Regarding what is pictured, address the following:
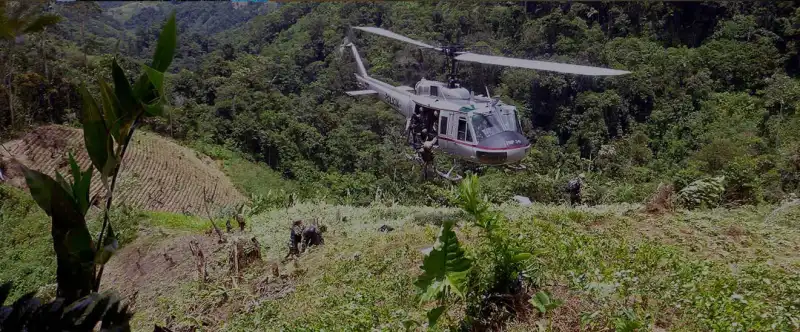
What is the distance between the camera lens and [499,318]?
3494mm

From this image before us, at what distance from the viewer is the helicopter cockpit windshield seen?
8.52 m

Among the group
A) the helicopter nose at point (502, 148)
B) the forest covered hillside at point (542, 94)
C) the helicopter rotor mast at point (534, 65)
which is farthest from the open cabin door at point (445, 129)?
the forest covered hillside at point (542, 94)

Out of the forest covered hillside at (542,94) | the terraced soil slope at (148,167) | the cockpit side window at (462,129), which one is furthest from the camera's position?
the forest covered hillside at (542,94)

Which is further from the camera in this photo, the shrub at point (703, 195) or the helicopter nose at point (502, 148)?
the helicopter nose at point (502, 148)

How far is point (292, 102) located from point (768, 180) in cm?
2926

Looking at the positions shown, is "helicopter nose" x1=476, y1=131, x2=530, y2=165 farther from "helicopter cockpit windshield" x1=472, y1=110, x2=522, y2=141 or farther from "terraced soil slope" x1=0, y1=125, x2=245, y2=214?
"terraced soil slope" x1=0, y1=125, x2=245, y2=214

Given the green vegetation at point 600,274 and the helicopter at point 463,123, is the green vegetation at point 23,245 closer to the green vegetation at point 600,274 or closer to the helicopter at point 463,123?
the green vegetation at point 600,274

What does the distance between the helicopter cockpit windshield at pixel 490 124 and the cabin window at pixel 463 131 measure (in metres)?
0.12

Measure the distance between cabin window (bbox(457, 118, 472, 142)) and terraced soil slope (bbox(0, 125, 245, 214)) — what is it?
13048 millimetres

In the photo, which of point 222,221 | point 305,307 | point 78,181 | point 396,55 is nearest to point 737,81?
point 396,55

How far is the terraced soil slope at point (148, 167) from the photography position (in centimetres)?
1953

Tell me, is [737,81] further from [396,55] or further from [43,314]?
[43,314]

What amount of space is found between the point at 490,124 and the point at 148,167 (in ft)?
61.0

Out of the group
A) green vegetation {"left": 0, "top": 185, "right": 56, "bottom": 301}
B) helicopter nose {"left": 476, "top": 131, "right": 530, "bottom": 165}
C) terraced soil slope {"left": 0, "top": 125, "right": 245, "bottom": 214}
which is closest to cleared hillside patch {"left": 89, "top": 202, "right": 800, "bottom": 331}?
helicopter nose {"left": 476, "top": 131, "right": 530, "bottom": 165}
